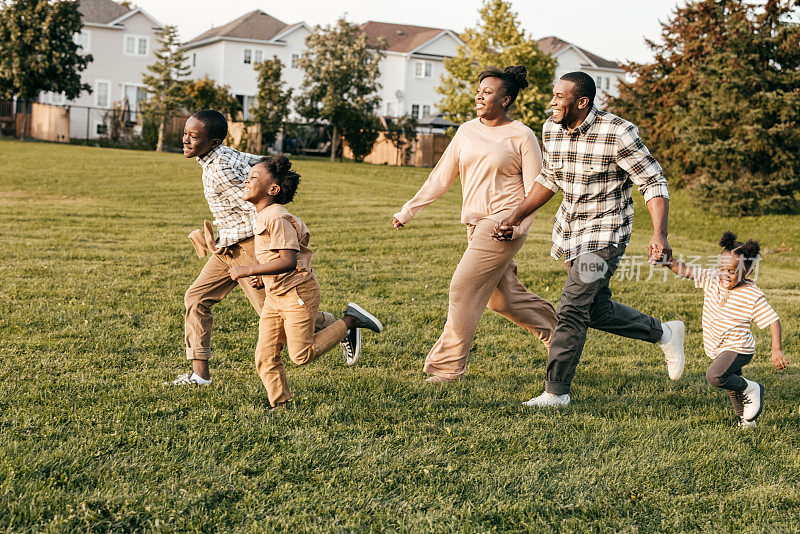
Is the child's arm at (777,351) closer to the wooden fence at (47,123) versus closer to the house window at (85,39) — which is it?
the wooden fence at (47,123)

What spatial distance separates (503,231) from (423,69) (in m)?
50.0

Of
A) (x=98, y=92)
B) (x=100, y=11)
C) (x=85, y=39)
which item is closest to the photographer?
(x=85, y=39)

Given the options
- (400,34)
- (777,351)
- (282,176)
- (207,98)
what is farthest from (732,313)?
(400,34)

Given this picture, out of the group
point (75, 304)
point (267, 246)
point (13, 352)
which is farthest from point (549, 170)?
point (75, 304)

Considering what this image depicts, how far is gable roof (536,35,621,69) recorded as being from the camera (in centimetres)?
5941

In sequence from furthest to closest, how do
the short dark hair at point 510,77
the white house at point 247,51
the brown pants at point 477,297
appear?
the white house at point 247,51
the brown pants at point 477,297
the short dark hair at point 510,77

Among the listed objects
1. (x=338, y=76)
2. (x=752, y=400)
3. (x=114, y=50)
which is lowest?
(x=752, y=400)

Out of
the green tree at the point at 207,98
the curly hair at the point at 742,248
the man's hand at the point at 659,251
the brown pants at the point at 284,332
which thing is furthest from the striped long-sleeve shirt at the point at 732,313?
the green tree at the point at 207,98

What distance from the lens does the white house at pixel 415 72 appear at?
53188 millimetres

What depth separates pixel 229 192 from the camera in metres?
5.39

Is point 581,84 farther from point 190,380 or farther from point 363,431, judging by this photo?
point 190,380

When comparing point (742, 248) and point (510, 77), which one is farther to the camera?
point (510, 77)

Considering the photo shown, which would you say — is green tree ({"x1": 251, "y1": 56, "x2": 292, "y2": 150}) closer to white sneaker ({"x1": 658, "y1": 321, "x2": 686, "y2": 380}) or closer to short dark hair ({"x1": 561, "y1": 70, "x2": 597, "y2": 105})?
white sneaker ({"x1": 658, "y1": 321, "x2": 686, "y2": 380})

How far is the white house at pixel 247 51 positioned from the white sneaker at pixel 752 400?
153ft
